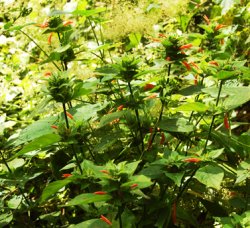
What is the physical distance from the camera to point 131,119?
1.17 meters

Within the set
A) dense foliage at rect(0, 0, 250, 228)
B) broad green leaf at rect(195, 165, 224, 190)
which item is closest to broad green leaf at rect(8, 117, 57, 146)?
dense foliage at rect(0, 0, 250, 228)

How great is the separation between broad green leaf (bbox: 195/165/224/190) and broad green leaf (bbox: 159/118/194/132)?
12 cm

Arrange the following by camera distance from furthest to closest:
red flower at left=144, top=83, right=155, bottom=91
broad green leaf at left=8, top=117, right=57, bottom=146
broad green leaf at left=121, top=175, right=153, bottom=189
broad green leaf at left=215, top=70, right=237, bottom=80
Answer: red flower at left=144, top=83, right=155, bottom=91 → broad green leaf at left=8, top=117, right=57, bottom=146 → broad green leaf at left=215, top=70, right=237, bottom=80 → broad green leaf at left=121, top=175, right=153, bottom=189

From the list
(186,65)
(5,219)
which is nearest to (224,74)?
(186,65)

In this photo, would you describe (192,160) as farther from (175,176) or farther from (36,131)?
(36,131)

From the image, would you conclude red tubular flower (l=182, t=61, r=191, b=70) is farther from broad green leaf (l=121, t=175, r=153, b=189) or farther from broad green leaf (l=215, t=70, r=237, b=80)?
broad green leaf (l=121, t=175, r=153, b=189)

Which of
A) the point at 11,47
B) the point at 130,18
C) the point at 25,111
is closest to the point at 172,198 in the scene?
the point at 130,18

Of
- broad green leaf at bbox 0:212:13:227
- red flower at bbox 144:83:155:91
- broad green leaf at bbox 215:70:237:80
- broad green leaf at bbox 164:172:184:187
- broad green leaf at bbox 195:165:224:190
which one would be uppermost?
broad green leaf at bbox 215:70:237:80

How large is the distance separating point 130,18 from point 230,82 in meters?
0.51

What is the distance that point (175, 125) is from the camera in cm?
104

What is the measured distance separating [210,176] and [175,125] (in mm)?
186

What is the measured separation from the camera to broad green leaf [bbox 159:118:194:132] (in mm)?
1014

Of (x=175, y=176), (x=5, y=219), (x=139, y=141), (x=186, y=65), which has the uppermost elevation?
(x=186, y=65)

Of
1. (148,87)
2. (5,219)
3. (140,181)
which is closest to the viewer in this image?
(140,181)
